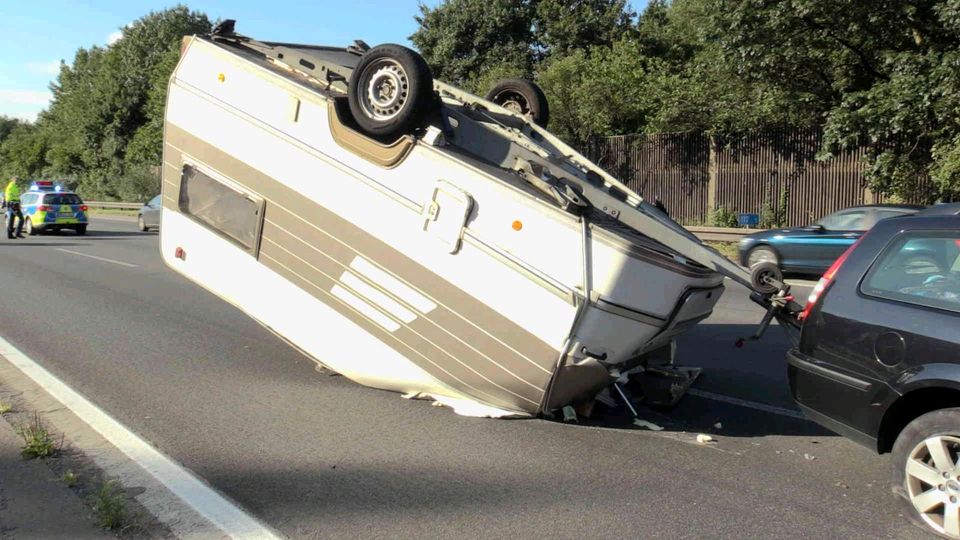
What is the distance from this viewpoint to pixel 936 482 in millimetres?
3791

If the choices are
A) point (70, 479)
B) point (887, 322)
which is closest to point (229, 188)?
point (70, 479)

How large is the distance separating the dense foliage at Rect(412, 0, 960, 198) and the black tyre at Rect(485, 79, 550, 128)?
35.3ft

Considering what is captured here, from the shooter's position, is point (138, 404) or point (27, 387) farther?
point (27, 387)

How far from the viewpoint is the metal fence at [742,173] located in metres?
20.0

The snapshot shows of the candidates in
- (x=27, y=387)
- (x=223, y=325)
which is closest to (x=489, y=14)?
(x=223, y=325)

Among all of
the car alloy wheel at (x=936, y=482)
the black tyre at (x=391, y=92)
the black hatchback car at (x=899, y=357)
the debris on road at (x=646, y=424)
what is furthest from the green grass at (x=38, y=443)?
the car alloy wheel at (x=936, y=482)

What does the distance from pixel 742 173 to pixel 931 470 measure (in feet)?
62.8

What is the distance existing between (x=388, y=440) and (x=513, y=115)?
9.71 feet

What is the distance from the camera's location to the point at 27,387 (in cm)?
664

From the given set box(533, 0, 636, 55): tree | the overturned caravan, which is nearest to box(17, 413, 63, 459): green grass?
the overturned caravan

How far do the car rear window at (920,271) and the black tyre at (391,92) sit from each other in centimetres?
298

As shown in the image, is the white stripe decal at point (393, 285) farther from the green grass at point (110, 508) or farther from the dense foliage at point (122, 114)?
the dense foliage at point (122, 114)

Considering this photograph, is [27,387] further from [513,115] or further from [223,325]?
[513,115]

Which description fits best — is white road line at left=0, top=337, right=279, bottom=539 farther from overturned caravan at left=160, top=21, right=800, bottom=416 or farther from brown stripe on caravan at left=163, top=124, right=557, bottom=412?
brown stripe on caravan at left=163, top=124, right=557, bottom=412
